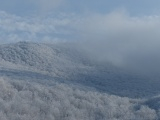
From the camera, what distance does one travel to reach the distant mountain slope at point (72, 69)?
45859 mm

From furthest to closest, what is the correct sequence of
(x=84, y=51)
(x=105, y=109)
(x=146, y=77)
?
(x=84, y=51) < (x=146, y=77) < (x=105, y=109)

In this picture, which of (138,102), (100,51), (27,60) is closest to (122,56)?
(100,51)

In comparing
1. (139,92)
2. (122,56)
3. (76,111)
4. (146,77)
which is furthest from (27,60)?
(76,111)

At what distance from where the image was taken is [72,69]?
193 ft

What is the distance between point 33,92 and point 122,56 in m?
61.7

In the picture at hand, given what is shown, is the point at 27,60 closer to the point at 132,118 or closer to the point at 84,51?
the point at 84,51

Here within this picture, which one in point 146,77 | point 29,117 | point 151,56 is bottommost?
point 29,117

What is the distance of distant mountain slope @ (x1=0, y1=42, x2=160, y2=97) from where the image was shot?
45.9 m

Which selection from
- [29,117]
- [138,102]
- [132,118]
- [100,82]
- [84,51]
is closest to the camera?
[29,117]

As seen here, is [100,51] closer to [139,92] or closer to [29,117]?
[139,92]

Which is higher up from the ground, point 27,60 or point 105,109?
point 27,60

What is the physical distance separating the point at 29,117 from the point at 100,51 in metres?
69.7

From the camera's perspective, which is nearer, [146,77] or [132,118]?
[132,118]

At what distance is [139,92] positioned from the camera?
45062 millimetres
